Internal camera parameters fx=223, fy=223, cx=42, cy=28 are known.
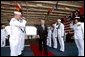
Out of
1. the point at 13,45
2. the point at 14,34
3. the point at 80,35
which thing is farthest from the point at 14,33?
the point at 80,35

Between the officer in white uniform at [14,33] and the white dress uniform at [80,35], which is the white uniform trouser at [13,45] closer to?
the officer in white uniform at [14,33]

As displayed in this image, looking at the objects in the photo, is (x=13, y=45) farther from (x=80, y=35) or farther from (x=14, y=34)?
(x=80, y=35)

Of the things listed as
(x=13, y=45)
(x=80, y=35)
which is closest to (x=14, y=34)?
(x=13, y=45)

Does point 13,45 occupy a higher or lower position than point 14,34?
lower

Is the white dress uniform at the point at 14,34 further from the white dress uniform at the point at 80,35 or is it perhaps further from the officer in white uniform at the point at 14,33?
the white dress uniform at the point at 80,35

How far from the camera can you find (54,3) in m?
9.55

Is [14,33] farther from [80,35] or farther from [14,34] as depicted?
[80,35]

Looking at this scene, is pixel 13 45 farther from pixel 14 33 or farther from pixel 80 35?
pixel 80 35

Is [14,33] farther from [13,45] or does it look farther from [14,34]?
[13,45]

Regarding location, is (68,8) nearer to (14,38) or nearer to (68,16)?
(68,16)

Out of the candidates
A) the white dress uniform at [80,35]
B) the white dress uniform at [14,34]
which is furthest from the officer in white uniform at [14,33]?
the white dress uniform at [80,35]

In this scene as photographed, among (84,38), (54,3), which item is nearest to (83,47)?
(84,38)

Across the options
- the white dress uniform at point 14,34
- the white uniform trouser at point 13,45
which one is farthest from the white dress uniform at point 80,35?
the white uniform trouser at point 13,45

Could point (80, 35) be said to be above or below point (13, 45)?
above
